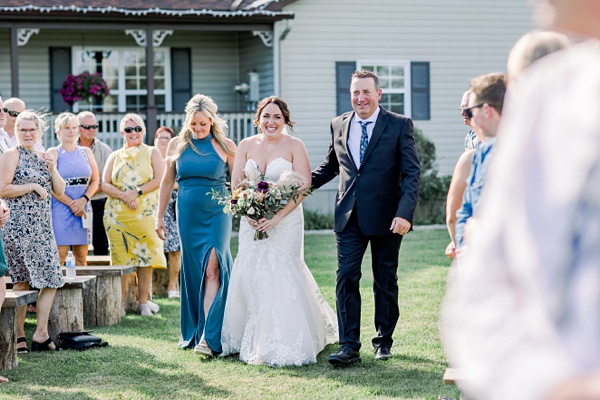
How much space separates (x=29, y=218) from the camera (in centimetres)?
874

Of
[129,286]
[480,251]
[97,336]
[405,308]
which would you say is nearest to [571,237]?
[480,251]

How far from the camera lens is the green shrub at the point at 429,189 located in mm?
22891

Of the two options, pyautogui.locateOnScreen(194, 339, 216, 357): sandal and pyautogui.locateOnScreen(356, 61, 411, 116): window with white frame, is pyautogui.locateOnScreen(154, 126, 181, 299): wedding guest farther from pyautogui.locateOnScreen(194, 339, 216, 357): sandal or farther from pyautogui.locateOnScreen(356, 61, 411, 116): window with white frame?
pyautogui.locateOnScreen(356, 61, 411, 116): window with white frame

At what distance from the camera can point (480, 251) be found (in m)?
1.38

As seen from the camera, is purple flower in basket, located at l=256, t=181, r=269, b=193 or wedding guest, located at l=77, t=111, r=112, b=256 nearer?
purple flower in basket, located at l=256, t=181, r=269, b=193

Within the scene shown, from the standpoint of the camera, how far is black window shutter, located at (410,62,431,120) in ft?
78.7

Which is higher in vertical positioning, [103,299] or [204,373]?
[103,299]

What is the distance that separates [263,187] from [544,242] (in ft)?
22.9

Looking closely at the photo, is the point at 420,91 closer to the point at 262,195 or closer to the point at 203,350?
the point at 262,195

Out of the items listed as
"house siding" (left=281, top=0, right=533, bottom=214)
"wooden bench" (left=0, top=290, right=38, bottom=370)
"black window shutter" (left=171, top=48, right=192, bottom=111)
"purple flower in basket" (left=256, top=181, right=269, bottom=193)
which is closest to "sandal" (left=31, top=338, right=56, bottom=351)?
"wooden bench" (left=0, top=290, right=38, bottom=370)

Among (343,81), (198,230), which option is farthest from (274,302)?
(343,81)

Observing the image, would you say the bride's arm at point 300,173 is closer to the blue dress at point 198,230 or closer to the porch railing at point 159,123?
the blue dress at point 198,230

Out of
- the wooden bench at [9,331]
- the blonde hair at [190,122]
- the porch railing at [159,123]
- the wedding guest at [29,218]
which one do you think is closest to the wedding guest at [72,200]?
the wedding guest at [29,218]

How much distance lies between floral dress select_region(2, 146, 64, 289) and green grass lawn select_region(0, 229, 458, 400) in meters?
0.73
